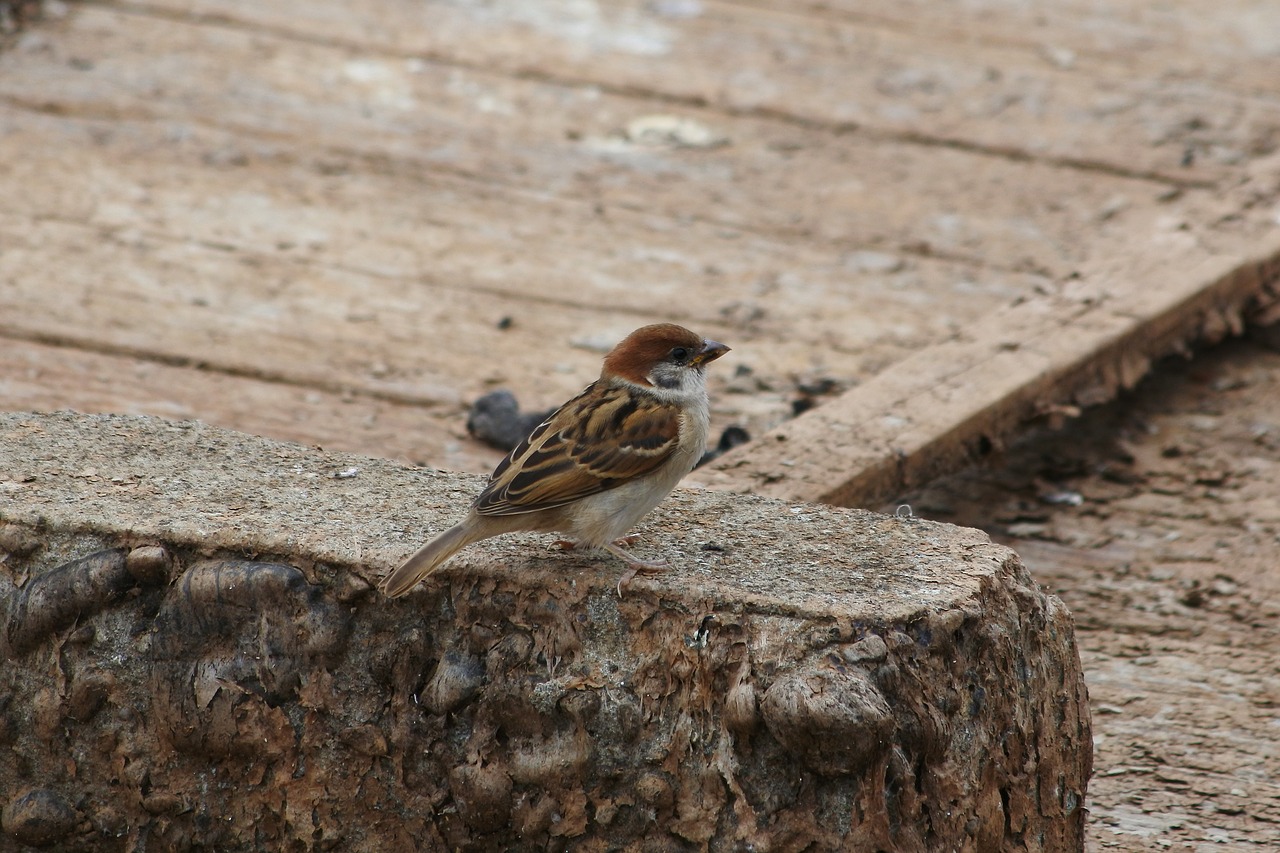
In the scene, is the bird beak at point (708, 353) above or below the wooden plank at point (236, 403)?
above

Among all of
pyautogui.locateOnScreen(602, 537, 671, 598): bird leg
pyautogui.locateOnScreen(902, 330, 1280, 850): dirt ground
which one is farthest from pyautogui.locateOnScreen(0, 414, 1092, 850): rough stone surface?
pyautogui.locateOnScreen(902, 330, 1280, 850): dirt ground

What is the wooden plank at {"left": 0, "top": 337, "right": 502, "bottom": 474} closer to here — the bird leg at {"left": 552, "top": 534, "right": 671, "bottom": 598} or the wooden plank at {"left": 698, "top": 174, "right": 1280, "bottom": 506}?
the wooden plank at {"left": 698, "top": 174, "right": 1280, "bottom": 506}

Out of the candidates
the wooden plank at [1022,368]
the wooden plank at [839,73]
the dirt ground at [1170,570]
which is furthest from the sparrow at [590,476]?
the wooden plank at [839,73]

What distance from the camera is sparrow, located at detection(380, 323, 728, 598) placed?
8.99 feet

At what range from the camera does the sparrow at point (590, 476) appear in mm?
2740

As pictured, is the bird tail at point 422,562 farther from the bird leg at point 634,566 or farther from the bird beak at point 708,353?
the bird beak at point 708,353

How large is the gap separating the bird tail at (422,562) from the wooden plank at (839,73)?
388 centimetres

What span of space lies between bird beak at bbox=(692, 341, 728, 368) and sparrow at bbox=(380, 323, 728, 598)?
179 mm

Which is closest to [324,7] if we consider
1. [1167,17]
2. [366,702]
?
[1167,17]

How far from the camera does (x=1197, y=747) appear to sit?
3.49 metres

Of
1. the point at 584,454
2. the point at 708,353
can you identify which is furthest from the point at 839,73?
the point at 584,454

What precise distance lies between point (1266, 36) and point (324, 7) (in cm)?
405

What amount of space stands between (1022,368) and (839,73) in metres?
2.65

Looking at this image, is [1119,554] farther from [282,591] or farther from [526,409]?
[282,591]
